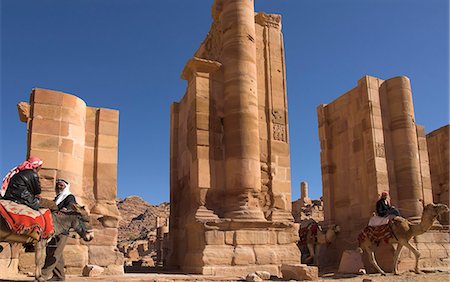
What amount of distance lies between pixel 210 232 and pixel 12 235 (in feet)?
16.5

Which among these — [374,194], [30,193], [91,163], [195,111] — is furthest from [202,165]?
[374,194]

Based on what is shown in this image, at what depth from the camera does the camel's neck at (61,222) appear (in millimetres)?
7582

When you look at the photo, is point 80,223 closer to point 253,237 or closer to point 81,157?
point 81,157

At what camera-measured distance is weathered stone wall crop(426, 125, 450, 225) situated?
66.7ft

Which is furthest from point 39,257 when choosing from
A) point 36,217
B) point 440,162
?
point 440,162

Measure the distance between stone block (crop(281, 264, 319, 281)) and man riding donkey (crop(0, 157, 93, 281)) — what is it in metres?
4.35

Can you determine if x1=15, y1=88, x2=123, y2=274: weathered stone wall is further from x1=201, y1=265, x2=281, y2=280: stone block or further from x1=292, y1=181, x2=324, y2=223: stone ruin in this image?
x1=292, y1=181, x2=324, y2=223: stone ruin

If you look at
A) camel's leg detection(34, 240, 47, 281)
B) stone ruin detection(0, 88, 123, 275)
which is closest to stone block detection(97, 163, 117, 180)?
stone ruin detection(0, 88, 123, 275)

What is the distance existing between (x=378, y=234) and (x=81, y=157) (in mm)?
8203

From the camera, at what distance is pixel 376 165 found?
14.3 metres

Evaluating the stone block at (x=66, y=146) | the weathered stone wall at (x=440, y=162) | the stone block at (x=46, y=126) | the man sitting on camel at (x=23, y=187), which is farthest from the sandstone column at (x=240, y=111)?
the weathered stone wall at (x=440, y=162)

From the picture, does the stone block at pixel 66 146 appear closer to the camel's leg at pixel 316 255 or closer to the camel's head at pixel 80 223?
the camel's head at pixel 80 223

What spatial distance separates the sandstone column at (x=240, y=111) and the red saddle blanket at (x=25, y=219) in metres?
5.24

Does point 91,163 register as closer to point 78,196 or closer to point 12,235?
point 78,196
